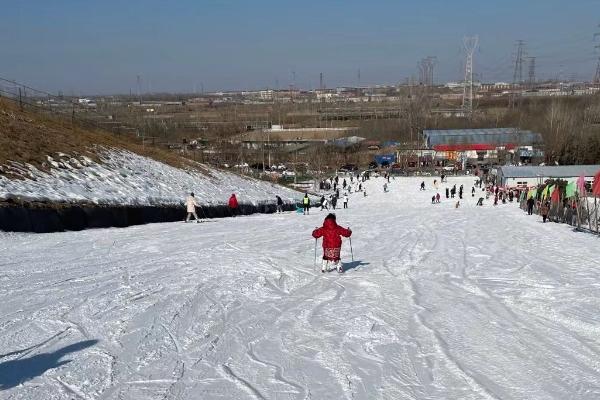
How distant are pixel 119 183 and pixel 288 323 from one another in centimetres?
1686

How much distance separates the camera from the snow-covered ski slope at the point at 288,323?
17.8ft

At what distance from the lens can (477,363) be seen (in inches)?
239

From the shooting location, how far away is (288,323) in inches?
297

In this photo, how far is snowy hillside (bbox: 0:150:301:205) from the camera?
18.2 meters

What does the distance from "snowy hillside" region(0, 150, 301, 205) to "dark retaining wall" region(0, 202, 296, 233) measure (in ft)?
1.39

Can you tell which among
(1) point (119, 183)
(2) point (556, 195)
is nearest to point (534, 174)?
(2) point (556, 195)

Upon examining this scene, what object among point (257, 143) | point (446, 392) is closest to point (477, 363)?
point (446, 392)

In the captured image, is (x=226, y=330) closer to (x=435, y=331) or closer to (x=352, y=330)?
(x=352, y=330)

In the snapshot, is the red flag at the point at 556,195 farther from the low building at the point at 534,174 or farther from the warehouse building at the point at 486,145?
the warehouse building at the point at 486,145

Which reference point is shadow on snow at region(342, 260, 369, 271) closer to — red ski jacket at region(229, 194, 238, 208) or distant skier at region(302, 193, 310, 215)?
red ski jacket at region(229, 194, 238, 208)

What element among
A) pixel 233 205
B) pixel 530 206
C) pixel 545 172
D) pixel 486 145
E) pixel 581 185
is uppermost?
pixel 581 185

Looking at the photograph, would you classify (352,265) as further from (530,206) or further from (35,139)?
(530,206)

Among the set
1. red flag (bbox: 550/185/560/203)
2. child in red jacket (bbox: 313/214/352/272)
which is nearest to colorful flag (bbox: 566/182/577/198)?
red flag (bbox: 550/185/560/203)

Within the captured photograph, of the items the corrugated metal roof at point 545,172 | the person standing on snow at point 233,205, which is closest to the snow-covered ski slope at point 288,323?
the person standing on snow at point 233,205
